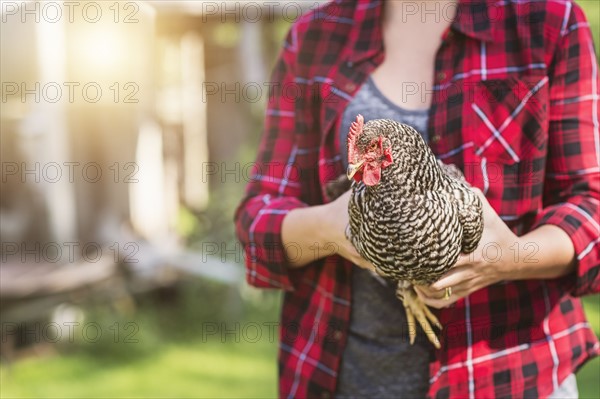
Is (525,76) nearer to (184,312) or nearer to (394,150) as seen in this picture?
(394,150)

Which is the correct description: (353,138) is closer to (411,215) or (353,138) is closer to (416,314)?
(411,215)

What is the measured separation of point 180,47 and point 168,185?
1.55 m

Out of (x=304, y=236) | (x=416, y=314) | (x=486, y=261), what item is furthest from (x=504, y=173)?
(x=304, y=236)

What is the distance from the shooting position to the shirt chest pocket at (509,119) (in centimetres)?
160

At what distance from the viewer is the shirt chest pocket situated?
160cm

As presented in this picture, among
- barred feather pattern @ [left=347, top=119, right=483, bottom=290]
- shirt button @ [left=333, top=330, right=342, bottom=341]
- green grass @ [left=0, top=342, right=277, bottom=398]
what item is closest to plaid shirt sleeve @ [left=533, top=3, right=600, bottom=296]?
barred feather pattern @ [left=347, top=119, right=483, bottom=290]

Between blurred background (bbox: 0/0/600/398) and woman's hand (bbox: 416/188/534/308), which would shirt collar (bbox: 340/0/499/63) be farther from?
blurred background (bbox: 0/0/600/398)

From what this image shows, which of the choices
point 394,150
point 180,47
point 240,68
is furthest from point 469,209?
point 180,47

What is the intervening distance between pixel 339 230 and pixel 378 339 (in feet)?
1.01

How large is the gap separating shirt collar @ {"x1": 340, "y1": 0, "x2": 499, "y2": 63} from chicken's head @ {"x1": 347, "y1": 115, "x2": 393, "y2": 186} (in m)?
0.42

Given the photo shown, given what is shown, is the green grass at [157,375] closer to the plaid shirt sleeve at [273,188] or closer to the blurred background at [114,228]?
the blurred background at [114,228]

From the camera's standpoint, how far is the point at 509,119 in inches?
Result: 63.9

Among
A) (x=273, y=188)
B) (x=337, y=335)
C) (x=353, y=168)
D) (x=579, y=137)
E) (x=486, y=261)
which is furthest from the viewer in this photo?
(x=273, y=188)

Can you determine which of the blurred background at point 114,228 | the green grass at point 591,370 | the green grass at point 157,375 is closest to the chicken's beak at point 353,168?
the green grass at point 591,370
